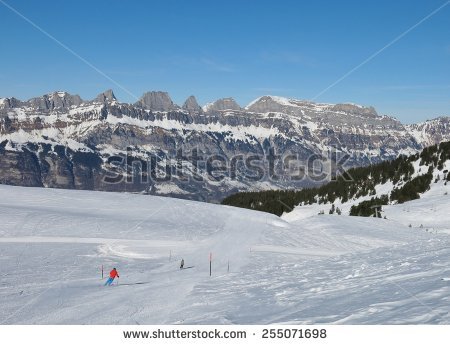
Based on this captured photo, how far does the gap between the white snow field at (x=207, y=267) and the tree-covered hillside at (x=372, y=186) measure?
25.8 metres

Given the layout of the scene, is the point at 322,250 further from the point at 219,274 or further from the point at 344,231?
the point at 219,274

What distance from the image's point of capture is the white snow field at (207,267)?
13820mm

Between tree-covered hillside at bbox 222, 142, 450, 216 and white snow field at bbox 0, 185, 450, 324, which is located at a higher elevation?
tree-covered hillside at bbox 222, 142, 450, 216

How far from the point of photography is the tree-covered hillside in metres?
85.4

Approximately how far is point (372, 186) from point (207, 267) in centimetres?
8559

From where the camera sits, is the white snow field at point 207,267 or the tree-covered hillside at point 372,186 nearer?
the white snow field at point 207,267

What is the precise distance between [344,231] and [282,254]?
1384 cm

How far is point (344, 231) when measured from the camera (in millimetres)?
46906

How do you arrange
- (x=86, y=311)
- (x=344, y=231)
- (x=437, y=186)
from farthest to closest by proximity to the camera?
1. (x=437, y=186)
2. (x=344, y=231)
3. (x=86, y=311)

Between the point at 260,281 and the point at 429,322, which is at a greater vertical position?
the point at 429,322

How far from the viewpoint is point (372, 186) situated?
107000 mm

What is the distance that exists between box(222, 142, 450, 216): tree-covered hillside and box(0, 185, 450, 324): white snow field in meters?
25.8

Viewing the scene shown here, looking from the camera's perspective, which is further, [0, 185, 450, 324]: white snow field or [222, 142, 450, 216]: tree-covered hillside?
[222, 142, 450, 216]: tree-covered hillside
